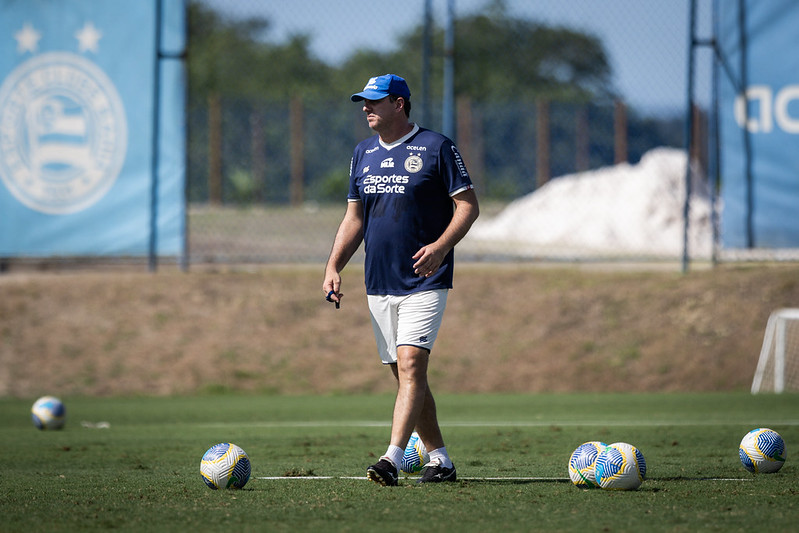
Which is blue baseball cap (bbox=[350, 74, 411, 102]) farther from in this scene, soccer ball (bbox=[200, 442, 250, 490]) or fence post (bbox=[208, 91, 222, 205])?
fence post (bbox=[208, 91, 222, 205])

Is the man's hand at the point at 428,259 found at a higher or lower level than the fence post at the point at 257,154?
lower

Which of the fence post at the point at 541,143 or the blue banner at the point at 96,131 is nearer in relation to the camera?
the blue banner at the point at 96,131

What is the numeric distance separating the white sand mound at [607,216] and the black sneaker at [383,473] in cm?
1090

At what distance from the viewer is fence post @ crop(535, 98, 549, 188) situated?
1994 centimetres

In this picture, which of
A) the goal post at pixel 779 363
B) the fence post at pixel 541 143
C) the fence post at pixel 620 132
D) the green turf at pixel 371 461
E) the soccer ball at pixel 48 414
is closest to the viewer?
the green turf at pixel 371 461

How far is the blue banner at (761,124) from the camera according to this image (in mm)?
15031

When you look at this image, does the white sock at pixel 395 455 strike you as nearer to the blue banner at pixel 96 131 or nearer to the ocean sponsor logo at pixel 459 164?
the ocean sponsor logo at pixel 459 164

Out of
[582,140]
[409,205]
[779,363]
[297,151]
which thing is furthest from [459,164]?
[582,140]

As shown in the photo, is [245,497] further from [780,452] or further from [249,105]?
[249,105]

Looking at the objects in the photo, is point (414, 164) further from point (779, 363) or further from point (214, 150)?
point (214, 150)

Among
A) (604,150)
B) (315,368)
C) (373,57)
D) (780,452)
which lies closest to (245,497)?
(780,452)

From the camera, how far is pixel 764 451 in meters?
6.60

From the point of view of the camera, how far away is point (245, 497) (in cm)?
586

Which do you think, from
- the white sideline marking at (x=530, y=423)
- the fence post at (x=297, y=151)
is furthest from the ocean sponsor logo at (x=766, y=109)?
the fence post at (x=297, y=151)
